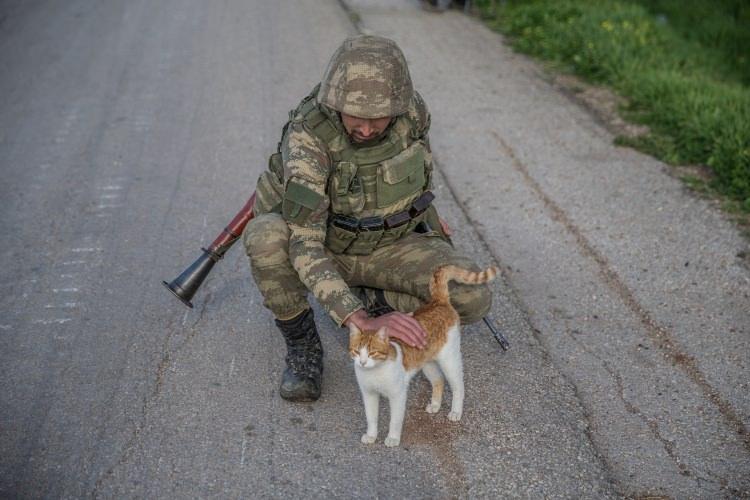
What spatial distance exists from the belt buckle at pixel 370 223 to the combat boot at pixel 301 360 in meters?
0.49

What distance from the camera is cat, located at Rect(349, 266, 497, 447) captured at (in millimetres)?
3383

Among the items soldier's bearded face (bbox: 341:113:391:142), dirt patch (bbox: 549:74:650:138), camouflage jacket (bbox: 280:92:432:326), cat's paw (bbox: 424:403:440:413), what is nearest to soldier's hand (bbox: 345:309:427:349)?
camouflage jacket (bbox: 280:92:432:326)

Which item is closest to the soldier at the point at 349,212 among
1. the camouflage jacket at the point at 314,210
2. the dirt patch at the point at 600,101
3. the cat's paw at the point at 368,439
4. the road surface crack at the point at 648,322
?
the camouflage jacket at the point at 314,210

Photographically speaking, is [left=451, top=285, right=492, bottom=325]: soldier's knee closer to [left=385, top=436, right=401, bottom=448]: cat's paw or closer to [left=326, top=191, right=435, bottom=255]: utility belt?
[left=326, top=191, right=435, bottom=255]: utility belt

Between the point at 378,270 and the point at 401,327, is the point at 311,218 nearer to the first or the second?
the point at 378,270

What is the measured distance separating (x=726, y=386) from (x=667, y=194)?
2381 mm

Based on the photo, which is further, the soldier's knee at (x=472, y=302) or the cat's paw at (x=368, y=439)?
the soldier's knee at (x=472, y=302)

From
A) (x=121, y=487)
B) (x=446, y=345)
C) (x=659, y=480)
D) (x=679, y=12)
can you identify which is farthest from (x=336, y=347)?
(x=679, y=12)

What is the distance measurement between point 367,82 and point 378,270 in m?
0.93

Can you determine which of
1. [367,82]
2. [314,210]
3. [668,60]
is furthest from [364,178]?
[668,60]

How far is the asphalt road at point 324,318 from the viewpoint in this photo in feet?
11.8

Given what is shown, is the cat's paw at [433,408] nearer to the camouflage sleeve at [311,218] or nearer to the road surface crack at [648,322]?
the camouflage sleeve at [311,218]

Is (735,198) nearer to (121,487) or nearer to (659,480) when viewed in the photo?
(659,480)

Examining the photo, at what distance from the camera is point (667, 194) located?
620 centimetres
